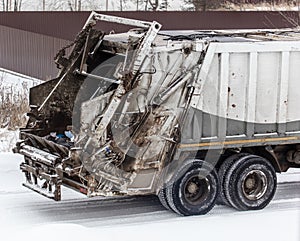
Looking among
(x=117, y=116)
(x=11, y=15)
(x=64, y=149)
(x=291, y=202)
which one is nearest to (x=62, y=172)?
(x=64, y=149)

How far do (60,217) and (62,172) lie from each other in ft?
2.77

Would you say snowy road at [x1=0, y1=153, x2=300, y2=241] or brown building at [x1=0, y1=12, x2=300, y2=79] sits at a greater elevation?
brown building at [x1=0, y1=12, x2=300, y2=79]

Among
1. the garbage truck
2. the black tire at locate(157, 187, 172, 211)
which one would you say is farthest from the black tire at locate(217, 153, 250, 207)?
the black tire at locate(157, 187, 172, 211)

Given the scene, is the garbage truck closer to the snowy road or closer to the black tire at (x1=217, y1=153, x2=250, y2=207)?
the black tire at (x1=217, y1=153, x2=250, y2=207)

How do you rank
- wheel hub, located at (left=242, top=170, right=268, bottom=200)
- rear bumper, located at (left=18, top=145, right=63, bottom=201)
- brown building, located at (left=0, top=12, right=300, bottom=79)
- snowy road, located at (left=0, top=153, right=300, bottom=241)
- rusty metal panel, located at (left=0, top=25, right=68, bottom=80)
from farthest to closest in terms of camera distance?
brown building, located at (left=0, top=12, right=300, bottom=79) → rusty metal panel, located at (left=0, top=25, right=68, bottom=80) → wheel hub, located at (left=242, top=170, right=268, bottom=200) → rear bumper, located at (left=18, top=145, right=63, bottom=201) → snowy road, located at (left=0, top=153, right=300, bottom=241)

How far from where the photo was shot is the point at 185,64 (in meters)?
11.1

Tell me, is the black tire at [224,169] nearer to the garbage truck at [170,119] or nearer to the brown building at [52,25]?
the garbage truck at [170,119]

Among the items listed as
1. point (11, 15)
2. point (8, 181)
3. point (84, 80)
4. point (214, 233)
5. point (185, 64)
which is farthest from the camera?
point (11, 15)

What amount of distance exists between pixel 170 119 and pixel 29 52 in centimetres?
2162

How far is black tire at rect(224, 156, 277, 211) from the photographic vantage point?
11.7 m

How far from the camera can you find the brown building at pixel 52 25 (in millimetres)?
30891

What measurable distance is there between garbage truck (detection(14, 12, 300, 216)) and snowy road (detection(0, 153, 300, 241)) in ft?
1.15

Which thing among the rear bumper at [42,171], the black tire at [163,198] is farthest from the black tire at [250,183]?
the rear bumper at [42,171]

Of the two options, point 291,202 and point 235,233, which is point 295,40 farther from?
point 235,233
